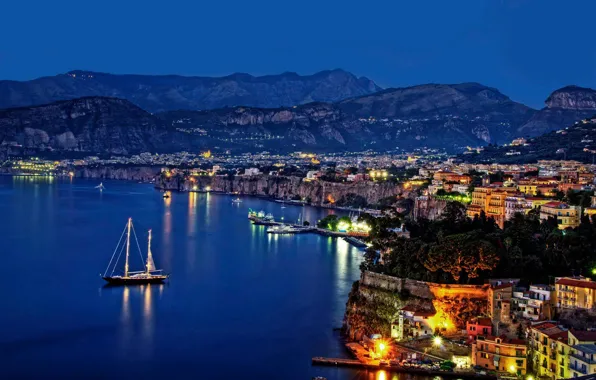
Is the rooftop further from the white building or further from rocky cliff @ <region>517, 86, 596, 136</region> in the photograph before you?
rocky cliff @ <region>517, 86, 596, 136</region>

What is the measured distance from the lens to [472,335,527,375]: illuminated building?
16906 mm

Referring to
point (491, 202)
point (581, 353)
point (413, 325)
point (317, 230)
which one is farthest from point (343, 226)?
point (581, 353)

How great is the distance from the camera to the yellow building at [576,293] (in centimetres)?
1831

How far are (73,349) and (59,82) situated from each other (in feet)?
581

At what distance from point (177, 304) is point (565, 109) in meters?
73.2

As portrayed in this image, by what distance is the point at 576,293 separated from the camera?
60.6ft

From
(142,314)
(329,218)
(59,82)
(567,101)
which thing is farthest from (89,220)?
(59,82)

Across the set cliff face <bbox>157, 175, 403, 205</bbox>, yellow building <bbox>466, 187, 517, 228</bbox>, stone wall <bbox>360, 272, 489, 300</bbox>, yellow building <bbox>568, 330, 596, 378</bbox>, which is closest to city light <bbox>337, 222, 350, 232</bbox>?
yellow building <bbox>466, 187, 517, 228</bbox>

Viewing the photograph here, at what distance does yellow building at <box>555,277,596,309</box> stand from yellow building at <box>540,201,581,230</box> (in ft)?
27.7

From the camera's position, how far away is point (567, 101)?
89.8m

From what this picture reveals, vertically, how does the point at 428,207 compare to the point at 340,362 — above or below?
above

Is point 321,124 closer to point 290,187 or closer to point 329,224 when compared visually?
point 290,187

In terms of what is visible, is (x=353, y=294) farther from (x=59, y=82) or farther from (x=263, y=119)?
(x=59, y=82)

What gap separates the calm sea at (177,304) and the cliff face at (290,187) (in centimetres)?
1810
